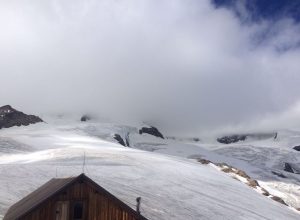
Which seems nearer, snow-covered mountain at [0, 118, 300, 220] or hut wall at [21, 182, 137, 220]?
hut wall at [21, 182, 137, 220]

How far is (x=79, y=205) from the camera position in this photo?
27.8 metres

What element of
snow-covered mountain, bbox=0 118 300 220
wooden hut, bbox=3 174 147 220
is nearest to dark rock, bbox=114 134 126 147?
snow-covered mountain, bbox=0 118 300 220

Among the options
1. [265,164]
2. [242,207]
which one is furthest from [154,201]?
[265,164]

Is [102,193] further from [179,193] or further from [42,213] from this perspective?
[179,193]

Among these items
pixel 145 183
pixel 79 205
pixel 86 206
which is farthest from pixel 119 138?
pixel 86 206

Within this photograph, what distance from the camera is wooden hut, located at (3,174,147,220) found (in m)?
27.3

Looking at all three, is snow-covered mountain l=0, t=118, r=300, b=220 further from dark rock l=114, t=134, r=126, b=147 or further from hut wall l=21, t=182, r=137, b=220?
dark rock l=114, t=134, r=126, b=147

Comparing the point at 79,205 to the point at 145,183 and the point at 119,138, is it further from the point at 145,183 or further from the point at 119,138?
the point at 119,138

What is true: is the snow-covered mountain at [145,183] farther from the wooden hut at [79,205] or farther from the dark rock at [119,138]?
the dark rock at [119,138]

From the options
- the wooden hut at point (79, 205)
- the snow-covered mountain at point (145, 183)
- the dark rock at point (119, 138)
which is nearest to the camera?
the wooden hut at point (79, 205)

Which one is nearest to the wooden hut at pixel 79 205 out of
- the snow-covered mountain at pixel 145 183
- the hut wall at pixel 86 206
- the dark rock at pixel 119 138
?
the hut wall at pixel 86 206

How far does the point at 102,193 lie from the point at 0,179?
3027 centimetres

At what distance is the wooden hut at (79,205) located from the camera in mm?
27281

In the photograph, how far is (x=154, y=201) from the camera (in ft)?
166
